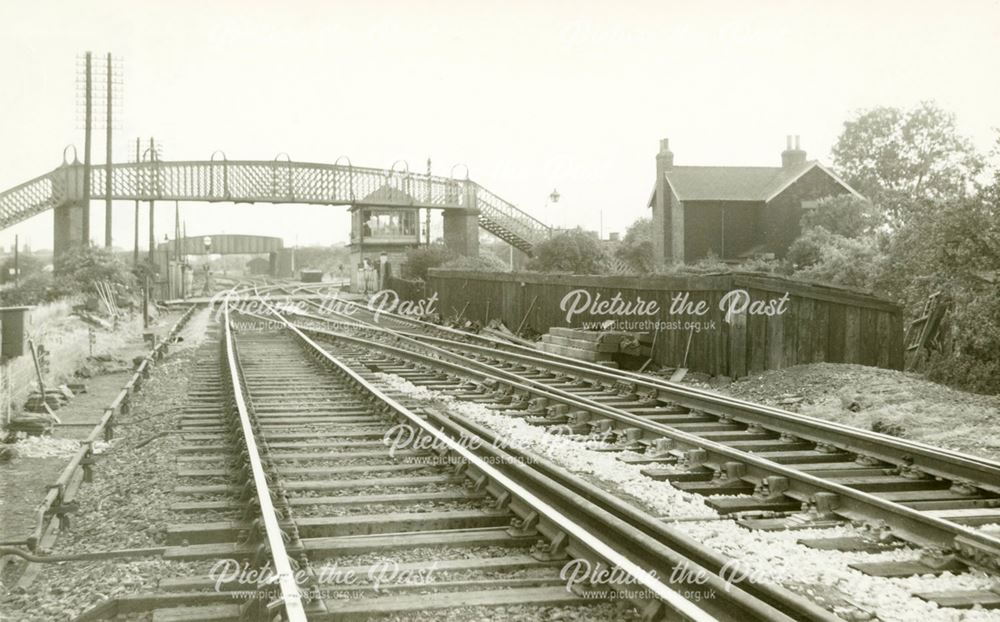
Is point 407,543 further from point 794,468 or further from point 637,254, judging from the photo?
point 637,254

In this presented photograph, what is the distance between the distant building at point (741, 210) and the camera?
4741cm

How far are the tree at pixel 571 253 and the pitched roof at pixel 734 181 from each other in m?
11.8

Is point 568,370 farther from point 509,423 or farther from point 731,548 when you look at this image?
point 731,548

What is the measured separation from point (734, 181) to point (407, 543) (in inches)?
Result: 1872

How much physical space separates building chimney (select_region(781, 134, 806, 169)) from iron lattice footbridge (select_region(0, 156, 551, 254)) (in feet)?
53.7

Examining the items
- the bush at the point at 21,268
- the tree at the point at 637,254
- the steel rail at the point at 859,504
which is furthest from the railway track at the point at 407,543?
the tree at the point at 637,254

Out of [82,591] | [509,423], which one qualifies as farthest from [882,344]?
[82,591]

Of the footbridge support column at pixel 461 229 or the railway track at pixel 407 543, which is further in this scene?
the footbridge support column at pixel 461 229

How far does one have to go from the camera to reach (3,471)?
26.5 ft

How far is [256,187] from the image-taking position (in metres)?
42.4

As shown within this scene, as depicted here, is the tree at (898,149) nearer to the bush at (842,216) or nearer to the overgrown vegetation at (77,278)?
the bush at (842,216)

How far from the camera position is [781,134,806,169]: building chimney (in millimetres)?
50250

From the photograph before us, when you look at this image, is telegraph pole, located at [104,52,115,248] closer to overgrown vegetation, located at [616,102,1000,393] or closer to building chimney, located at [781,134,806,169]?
overgrown vegetation, located at [616,102,1000,393]

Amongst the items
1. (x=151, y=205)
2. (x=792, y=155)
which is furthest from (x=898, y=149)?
(x=151, y=205)
